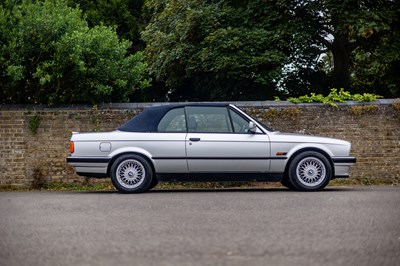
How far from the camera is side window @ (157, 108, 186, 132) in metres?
13.8

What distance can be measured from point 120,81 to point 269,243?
12695 mm

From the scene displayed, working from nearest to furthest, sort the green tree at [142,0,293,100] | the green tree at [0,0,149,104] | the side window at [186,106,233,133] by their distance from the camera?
the side window at [186,106,233,133]
the green tree at [0,0,149,104]
the green tree at [142,0,293,100]

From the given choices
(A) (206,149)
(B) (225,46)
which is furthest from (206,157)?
(B) (225,46)

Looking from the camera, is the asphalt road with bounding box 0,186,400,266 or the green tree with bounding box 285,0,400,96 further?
Answer: the green tree with bounding box 285,0,400,96

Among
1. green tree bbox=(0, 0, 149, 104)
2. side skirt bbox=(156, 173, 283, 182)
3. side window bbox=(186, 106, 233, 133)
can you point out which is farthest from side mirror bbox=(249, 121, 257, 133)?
green tree bbox=(0, 0, 149, 104)

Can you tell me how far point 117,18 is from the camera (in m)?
40.4

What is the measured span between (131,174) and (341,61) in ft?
64.6

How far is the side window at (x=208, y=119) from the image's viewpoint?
45.3 feet

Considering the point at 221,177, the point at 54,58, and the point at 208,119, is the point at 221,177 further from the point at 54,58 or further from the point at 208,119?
the point at 54,58

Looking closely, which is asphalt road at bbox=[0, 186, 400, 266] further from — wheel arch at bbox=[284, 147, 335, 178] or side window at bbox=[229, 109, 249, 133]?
side window at bbox=[229, 109, 249, 133]

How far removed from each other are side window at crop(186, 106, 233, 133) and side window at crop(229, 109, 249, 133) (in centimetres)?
9

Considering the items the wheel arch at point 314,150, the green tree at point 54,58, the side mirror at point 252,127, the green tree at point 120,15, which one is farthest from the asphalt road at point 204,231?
the green tree at point 120,15

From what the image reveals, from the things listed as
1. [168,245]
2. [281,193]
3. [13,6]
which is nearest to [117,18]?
[13,6]

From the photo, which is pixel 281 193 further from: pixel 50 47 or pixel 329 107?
pixel 50 47
